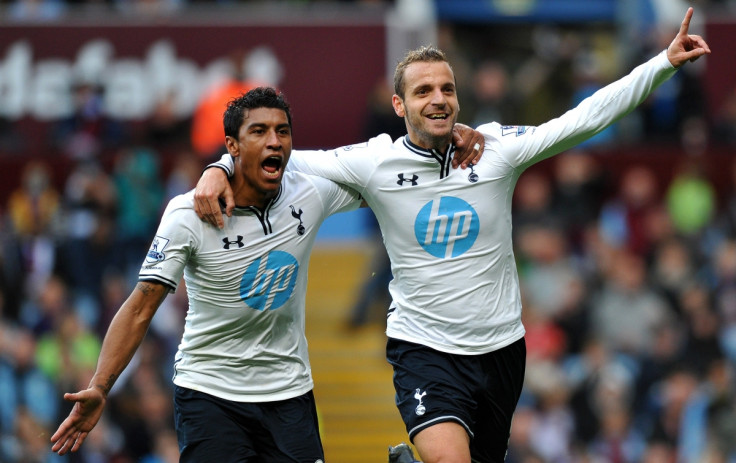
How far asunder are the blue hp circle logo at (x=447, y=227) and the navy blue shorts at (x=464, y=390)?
1.69 ft

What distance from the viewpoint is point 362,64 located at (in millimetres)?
17094

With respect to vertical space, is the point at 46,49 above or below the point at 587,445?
above

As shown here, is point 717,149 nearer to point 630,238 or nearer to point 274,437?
point 630,238

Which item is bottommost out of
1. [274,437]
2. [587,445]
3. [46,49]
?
[587,445]

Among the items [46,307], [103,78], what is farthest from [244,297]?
[103,78]

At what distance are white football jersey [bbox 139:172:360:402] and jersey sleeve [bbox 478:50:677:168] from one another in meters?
1.14

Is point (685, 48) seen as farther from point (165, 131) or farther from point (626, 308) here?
point (165, 131)

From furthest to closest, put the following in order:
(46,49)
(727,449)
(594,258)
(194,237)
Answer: (46,49) < (594,258) < (727,449) < (194,237)

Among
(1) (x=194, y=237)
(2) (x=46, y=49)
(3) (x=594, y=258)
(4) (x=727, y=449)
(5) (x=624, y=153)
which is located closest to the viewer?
(1) (x=194, y=237)

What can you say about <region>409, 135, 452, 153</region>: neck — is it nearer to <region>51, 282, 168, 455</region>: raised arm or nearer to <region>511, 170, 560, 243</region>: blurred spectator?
<region>51, 282, 168, 455</region>: raised arm

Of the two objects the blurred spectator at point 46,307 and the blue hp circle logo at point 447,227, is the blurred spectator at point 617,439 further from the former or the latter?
the blue hp circle logo at point 447,227

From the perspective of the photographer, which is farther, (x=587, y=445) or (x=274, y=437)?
(x=587, y=445)

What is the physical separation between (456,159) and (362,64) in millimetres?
10455

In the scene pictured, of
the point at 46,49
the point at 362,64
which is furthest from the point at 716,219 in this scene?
the point at 46,49
